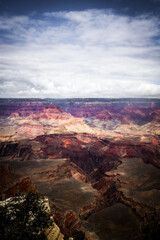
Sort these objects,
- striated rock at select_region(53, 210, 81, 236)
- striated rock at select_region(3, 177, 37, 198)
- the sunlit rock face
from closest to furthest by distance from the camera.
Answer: striated rock at select_region(53, 210, 81, 236) → striated rock at select_region(3, 177, 37, 198) → the sunlit rock face

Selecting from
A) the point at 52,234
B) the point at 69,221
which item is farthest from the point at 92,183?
the point at 52,234

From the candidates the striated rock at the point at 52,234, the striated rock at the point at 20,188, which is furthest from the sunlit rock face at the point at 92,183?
the striated rock at the point at 52,234

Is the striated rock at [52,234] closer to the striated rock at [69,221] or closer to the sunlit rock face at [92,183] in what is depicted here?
the sunlit rock face at [92,183]

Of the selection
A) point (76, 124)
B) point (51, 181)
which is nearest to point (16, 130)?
point (76, 124)

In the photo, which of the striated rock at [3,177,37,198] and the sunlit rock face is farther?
the sunlit rock face

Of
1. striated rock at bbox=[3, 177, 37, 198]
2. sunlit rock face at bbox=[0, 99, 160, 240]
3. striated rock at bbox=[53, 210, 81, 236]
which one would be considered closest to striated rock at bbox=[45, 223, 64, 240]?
sunlit rock face at bbox=[0, 99, 160, 240]

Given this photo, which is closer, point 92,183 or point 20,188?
point 20,188

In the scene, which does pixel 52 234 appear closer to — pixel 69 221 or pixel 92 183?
pixel 69 221

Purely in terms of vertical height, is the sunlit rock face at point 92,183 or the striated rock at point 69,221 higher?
the striated rock at point 69,221

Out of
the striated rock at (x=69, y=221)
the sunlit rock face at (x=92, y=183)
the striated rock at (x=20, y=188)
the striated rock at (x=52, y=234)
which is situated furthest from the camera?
the sunlit rock face at (x=92, y=183)

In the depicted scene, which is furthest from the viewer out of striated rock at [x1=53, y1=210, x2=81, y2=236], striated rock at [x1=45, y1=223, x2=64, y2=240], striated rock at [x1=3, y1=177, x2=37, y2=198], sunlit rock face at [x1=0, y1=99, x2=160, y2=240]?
sunlit rock face at [x1=0, y1=99, x2=160, y2=240]

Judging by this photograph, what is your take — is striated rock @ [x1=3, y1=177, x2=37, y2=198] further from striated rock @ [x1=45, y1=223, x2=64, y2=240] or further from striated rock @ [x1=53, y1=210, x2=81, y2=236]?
striated rock @ [x1=45, y1=223, x2=64, y2=240]

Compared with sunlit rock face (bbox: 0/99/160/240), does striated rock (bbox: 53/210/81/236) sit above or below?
above
